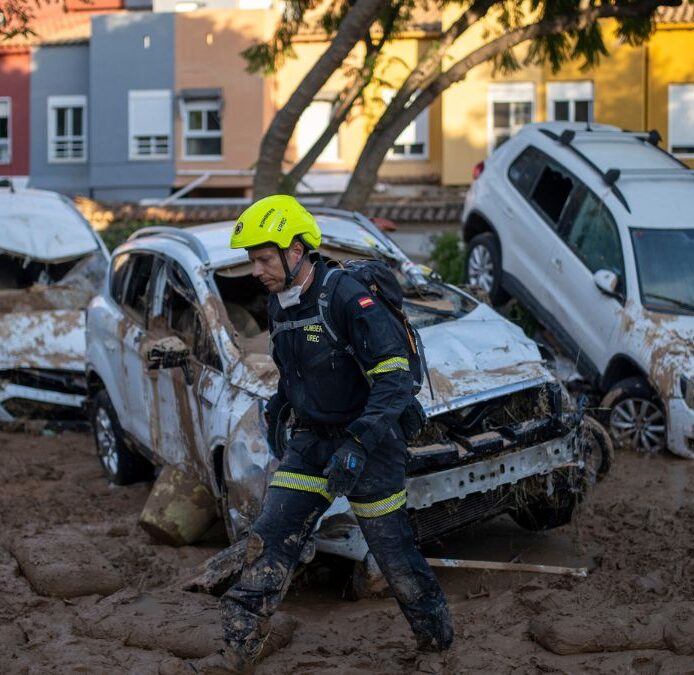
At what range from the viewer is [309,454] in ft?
16.0

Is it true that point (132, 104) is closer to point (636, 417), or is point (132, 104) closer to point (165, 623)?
point (636, 417)

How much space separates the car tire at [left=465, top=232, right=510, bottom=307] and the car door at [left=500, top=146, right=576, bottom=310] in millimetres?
142

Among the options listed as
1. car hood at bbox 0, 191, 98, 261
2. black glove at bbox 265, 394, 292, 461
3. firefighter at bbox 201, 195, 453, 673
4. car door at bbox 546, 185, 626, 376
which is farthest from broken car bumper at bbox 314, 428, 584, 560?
car hood at bbox 0, 191, 98, 261

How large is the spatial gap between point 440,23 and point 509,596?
23.6 m

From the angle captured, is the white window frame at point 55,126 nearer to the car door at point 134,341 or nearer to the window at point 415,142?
the window at point 415,142

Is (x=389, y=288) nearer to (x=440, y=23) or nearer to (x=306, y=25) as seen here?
(x=306, y=25)

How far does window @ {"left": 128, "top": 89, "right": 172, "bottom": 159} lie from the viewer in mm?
31703

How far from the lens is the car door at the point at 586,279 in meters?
9.73

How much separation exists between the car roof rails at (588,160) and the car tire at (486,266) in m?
1.08

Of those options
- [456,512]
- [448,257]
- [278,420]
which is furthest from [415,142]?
[278,420]

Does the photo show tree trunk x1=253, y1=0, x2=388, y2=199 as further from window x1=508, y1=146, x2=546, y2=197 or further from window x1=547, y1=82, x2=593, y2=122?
window x1=547, y1=82, x2=593, y2=122

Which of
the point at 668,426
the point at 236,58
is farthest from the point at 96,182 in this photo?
the point at 668,426

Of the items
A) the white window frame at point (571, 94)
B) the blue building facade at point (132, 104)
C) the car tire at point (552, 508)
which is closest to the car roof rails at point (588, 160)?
the car tire at point (552, 508)

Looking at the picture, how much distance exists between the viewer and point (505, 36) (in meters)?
11.9
